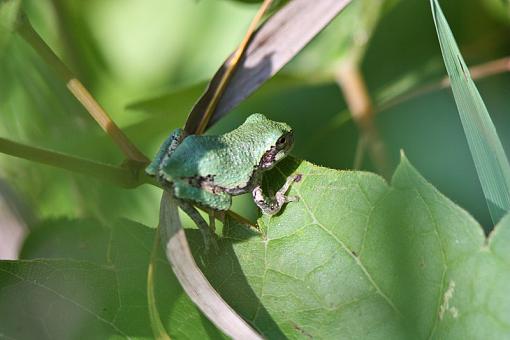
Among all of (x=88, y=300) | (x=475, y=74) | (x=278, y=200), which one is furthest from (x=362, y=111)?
(x=88, y=300)

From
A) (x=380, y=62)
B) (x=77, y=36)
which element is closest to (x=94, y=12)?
(x=77, y=36)

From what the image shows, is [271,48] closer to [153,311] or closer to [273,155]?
[273,155]

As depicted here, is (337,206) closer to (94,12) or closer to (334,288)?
(334,288)

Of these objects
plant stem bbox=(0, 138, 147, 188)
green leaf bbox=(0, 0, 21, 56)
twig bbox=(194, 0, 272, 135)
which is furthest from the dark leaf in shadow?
green leaf bbox=(0, 0, 21, 56)

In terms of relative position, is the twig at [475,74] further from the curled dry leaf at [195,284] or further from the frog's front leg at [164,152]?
the curled dry leaf at [195,284]

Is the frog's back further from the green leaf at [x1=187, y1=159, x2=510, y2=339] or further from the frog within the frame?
the green leaf at [x1=187, y1=159, x2=510, y2=339]

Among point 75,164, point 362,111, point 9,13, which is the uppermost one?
point 9,13

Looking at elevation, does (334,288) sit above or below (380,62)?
below
